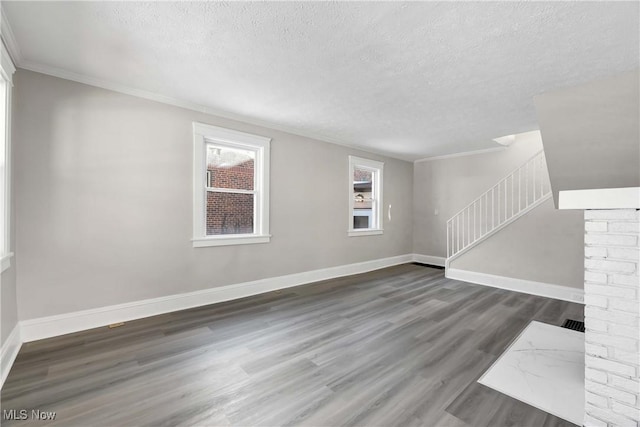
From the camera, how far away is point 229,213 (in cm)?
396

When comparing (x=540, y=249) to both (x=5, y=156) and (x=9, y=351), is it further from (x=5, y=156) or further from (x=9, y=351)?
(x=5, y=156)

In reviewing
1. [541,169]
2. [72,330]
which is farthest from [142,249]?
[541,169]

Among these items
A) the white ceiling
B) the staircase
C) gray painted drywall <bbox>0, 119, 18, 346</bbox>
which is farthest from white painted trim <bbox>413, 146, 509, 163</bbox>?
gray painted drywall <bbox>0, 119, 18, 346</bbox>

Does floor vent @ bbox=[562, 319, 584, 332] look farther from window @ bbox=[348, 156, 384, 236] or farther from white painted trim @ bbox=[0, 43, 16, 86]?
white painted trim @ bbox=[0, 43, 16, 86]

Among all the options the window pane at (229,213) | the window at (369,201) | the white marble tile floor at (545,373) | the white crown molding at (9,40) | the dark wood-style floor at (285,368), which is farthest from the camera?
the window at (369,201)

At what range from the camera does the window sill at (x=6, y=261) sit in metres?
2.06

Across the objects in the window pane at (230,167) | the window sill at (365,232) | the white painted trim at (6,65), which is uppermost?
the white painted trim at (6,65)

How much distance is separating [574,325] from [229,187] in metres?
4.57

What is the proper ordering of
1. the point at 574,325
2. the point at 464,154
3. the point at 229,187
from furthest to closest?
the point at 464,154
the point at 229,187
the point at 574,325

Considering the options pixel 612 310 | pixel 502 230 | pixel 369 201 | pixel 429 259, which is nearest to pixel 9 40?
pixel 612 310

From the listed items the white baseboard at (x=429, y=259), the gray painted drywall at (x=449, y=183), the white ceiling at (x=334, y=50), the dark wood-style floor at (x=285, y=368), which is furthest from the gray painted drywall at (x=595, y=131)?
the white baseboard at (x=429, y=259)

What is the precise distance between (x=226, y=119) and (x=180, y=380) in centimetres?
310

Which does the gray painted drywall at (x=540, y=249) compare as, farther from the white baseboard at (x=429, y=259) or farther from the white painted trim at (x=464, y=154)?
the white painted trim at (x=464, y=154)

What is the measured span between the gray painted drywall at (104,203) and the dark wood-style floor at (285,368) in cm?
46
